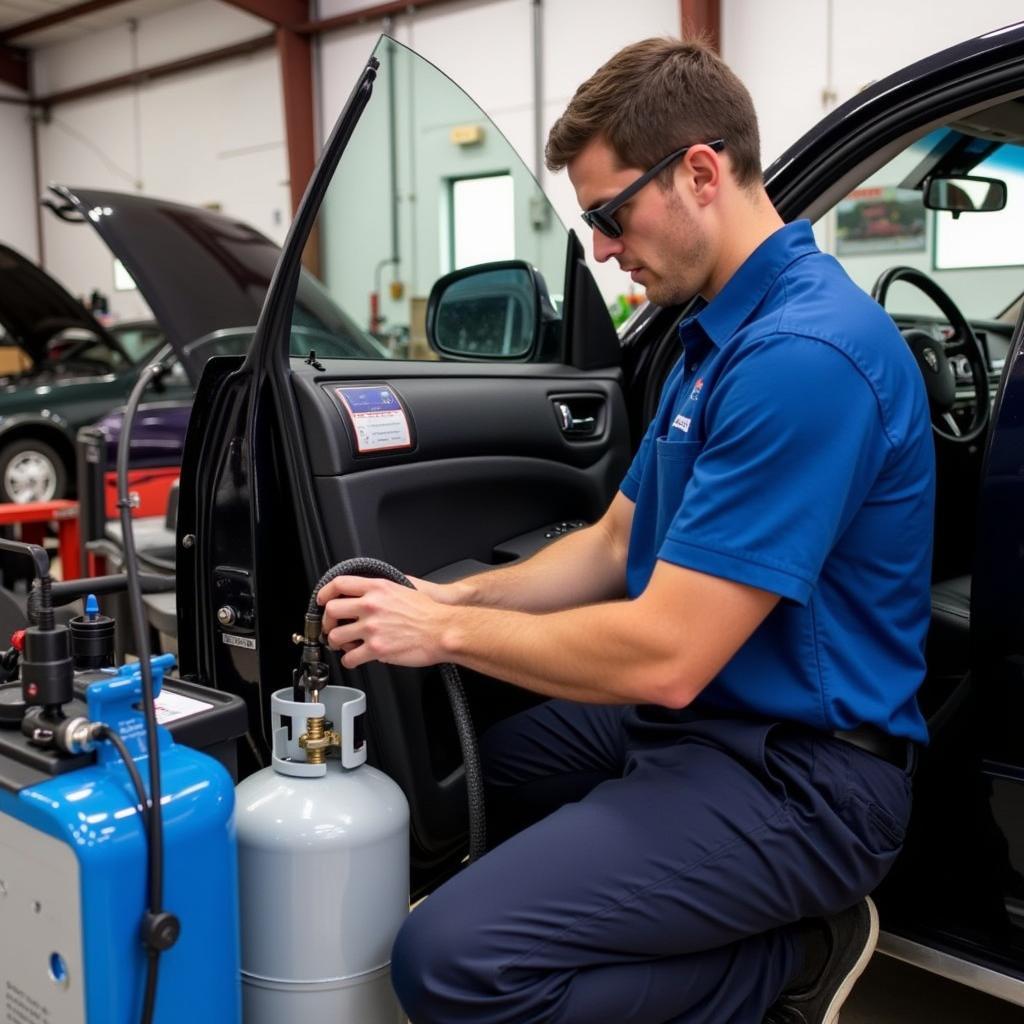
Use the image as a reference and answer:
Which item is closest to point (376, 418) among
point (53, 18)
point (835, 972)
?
point (835, 972)

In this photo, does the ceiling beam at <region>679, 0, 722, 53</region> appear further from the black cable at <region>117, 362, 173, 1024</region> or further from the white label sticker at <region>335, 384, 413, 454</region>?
the black cable at <region>117, 362, 173, 1024</region>

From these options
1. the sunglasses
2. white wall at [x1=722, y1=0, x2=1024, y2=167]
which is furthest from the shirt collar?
white wall at [x1=722, y1=0, x2=1024, y2=167]

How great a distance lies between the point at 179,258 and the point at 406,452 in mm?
1354

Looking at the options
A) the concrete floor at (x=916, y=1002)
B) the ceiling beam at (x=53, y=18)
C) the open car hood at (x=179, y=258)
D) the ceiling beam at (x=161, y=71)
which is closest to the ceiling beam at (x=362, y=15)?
the ceiling beam at (x=161, y=71)

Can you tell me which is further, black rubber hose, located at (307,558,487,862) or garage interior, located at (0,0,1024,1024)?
garage interior, located at (0,0,1024,1024)

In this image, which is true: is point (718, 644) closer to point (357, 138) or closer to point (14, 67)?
point (357, 138)

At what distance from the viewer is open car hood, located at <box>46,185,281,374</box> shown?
2438mm

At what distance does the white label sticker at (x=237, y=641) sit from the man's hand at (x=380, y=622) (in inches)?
8.0

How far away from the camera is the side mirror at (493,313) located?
2.00 m

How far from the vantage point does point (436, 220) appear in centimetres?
861

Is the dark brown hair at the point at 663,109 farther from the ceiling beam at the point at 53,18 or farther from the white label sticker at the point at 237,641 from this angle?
the ceiling beam at the point at 53,18

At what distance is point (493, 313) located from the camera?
2.03 metres

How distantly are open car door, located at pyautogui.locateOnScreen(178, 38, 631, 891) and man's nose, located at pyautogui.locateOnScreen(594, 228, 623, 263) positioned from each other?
34 centimetres

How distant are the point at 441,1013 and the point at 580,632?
1.43 feet
